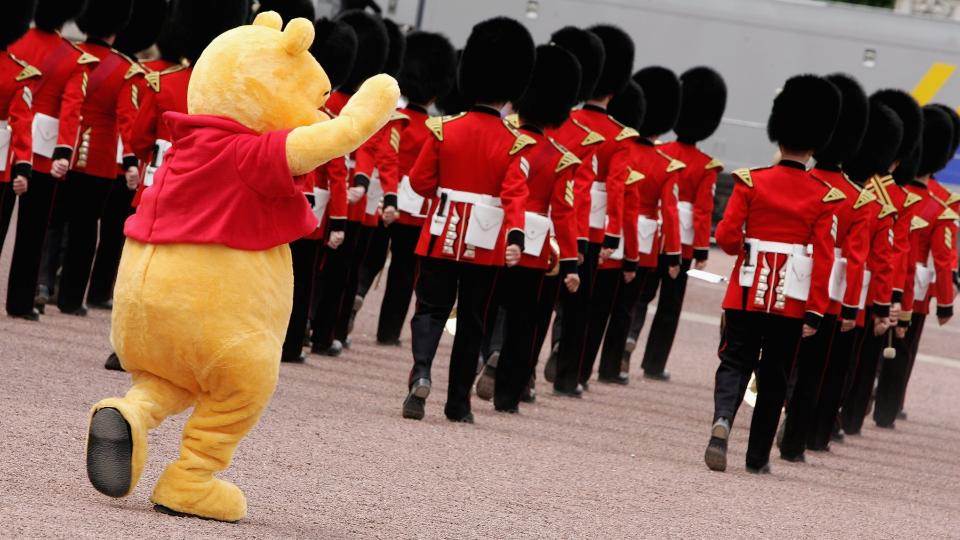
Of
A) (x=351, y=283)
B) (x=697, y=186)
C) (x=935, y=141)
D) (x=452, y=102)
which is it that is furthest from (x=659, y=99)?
(x=351, y=283)

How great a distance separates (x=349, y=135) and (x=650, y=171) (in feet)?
18.7

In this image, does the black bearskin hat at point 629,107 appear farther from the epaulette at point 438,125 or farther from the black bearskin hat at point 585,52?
the epaulette at point 438,125

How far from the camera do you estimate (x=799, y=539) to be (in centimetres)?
652

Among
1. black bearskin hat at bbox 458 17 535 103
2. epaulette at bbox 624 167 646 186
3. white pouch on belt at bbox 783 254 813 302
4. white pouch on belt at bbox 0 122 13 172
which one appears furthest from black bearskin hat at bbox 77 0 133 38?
white pouch on belt at bbox 783 254 813 302

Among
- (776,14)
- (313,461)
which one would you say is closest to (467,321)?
(313,461)

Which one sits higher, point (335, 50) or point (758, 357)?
point (335, 50)

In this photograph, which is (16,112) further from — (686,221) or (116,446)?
Answer: (686,221)

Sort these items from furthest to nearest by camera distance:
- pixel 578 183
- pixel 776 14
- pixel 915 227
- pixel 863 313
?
1. pixel 776 14
2. pixel 915 227
3. pixel 863 313
4. pixel 578 183

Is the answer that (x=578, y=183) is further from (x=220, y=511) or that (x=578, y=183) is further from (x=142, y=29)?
(x=220, y=511)

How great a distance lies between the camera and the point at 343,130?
5.09m

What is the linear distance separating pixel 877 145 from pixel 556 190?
1869 mm

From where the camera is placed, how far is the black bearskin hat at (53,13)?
9305 millimetres

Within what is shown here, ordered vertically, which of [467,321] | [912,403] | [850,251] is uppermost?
[850,251]

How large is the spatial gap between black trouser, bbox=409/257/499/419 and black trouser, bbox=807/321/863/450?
1.93 m
